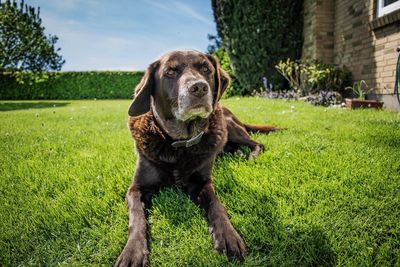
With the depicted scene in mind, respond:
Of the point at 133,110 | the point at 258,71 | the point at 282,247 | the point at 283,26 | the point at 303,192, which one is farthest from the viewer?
the point at 258,71

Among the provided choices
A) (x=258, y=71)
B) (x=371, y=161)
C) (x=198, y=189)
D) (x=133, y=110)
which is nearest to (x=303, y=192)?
(x=198, y=189)

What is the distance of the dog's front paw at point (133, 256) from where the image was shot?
1.45 metres

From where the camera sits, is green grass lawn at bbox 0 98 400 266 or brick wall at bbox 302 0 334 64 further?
brick wall at bbox 302 0 334 64

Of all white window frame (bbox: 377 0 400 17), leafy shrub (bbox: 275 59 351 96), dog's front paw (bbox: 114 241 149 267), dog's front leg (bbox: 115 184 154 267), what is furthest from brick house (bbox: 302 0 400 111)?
dog's front paw (bbox: 114 241 149 267)

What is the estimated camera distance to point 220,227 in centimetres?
164

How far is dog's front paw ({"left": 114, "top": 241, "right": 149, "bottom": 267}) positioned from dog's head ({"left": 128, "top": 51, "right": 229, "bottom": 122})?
3.31 ft

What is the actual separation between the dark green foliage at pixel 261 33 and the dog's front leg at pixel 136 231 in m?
8.23

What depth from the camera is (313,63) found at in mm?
7875

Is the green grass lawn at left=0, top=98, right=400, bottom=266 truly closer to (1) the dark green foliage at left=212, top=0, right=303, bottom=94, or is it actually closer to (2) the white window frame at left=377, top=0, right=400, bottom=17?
(2) the white window frame at left=377, top=0, right=400, bottom=17

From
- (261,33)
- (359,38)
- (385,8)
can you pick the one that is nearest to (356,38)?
(359,38)

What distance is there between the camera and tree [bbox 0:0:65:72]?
55.1 ft

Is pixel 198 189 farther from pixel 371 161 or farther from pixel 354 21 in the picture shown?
pixel 354 21

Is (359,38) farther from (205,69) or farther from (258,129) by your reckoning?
(205,69)

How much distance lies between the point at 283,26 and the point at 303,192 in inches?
323
